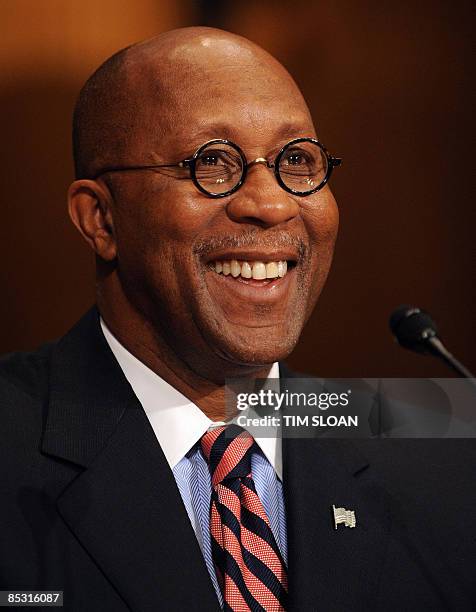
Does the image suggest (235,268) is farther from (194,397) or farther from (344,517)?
(344,517)

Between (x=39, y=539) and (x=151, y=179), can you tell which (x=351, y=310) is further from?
(x=39, y=539)

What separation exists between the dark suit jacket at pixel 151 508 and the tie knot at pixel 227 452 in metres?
0.08

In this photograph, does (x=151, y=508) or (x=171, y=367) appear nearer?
(x=151, y=508)

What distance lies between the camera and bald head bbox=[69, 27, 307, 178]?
1483 millimetres

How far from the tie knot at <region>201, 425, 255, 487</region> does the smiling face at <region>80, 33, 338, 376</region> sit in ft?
0.37

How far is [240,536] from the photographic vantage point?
1.43m

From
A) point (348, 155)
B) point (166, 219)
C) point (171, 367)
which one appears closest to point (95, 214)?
point (166, 219)

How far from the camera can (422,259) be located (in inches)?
85.5

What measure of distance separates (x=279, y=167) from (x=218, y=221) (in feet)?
0.44

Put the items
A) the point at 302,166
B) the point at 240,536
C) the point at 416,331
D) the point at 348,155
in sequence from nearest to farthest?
the point at 416,331 → the point at 240,536 → the point at 302,166 → the point at 348,155

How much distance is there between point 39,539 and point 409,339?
62 cm

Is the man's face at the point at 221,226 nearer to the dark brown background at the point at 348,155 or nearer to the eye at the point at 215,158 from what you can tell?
the eye at the point at 215,158

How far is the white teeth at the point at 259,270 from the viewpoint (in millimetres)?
1479

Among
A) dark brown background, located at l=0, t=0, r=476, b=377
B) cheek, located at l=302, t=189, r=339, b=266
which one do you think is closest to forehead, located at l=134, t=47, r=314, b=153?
cheek, located at l=302, t=189, r=339, b=266
